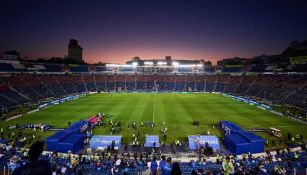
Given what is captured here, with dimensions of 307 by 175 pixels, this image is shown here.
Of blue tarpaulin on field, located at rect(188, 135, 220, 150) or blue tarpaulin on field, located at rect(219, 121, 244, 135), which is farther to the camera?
blue tarpaulin on field, located at rect(219, 121, 244, 135)

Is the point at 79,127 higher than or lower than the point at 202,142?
higher

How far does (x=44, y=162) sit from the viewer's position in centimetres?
467

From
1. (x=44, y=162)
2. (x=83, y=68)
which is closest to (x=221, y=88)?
(x=83, y=68)

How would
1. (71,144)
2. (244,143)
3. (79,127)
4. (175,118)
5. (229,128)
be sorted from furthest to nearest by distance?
(175,118), (229,128), (79,127), (244,143), (71,144)

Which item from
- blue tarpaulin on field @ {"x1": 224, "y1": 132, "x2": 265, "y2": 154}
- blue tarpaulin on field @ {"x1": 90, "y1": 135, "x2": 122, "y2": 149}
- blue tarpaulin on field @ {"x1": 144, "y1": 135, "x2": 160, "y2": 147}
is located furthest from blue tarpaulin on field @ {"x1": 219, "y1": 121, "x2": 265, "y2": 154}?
blue tarpaulin on field @ {"x1": 90, "y1": 135, "x2": 122, "y2": 149}

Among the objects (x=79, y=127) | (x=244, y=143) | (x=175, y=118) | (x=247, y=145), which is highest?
(x=79, y=127)

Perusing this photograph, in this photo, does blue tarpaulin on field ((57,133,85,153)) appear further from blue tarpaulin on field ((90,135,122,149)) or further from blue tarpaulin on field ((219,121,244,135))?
blue tarpaulin on field ((219,121,244,135))

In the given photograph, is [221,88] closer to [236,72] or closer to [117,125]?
[236,72]

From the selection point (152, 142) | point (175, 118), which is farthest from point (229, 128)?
point (175, 118)

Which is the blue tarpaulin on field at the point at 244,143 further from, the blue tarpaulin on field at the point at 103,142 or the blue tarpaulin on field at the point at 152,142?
the blue tarpaulin on field at the point at 103,142

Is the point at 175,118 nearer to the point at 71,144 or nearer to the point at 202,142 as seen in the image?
the point at 202,142

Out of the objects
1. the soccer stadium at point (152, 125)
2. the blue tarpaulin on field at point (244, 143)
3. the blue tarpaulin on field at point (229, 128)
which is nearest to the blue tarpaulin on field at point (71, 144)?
the soccer stadium at point (152, 125)

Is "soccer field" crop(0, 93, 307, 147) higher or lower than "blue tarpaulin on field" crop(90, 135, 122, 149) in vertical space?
lower

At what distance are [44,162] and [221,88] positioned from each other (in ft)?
335
